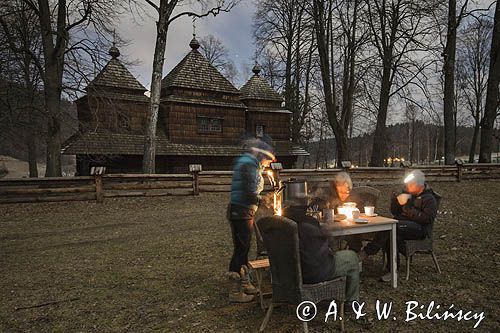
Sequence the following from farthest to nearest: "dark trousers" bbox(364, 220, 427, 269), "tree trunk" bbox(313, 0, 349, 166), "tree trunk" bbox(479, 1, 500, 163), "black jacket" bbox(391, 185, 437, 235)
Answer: "tree trunk" bbox(313, 0, 349, 166)
"tree trunk" bbox(479, 1, 500, 163)
"dark trousers" bbox(364, 220, 427, 269)
"black jacket" bbox(391, 185, 437, 235)

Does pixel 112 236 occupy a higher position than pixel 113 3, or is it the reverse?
pixel 113 3

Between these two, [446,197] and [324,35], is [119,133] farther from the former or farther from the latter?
[446,197]

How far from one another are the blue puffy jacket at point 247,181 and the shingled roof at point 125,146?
10.6m

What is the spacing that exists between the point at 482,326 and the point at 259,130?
66.5 feet

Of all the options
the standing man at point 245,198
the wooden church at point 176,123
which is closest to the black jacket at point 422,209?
the standing man at point 245,198

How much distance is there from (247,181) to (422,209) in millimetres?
2888

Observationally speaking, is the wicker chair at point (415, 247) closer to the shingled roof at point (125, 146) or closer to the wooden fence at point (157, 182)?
the wooden fence at point (157, 182)

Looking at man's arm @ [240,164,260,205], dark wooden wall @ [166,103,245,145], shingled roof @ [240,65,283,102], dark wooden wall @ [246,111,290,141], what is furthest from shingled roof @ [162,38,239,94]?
man's arm @ [240,164,260,205]

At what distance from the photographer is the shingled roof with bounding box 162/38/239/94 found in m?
A: 20.4

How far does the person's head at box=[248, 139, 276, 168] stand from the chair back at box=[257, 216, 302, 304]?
1.15 m

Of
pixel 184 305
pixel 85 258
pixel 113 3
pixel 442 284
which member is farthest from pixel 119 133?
pixel 442 284

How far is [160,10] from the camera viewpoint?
51.8 ft

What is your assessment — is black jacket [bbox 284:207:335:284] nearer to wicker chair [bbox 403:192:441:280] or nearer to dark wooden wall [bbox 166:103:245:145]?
wicker chair [bbox 403:192:441:280]

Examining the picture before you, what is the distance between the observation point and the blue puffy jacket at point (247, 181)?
15.4 feet
